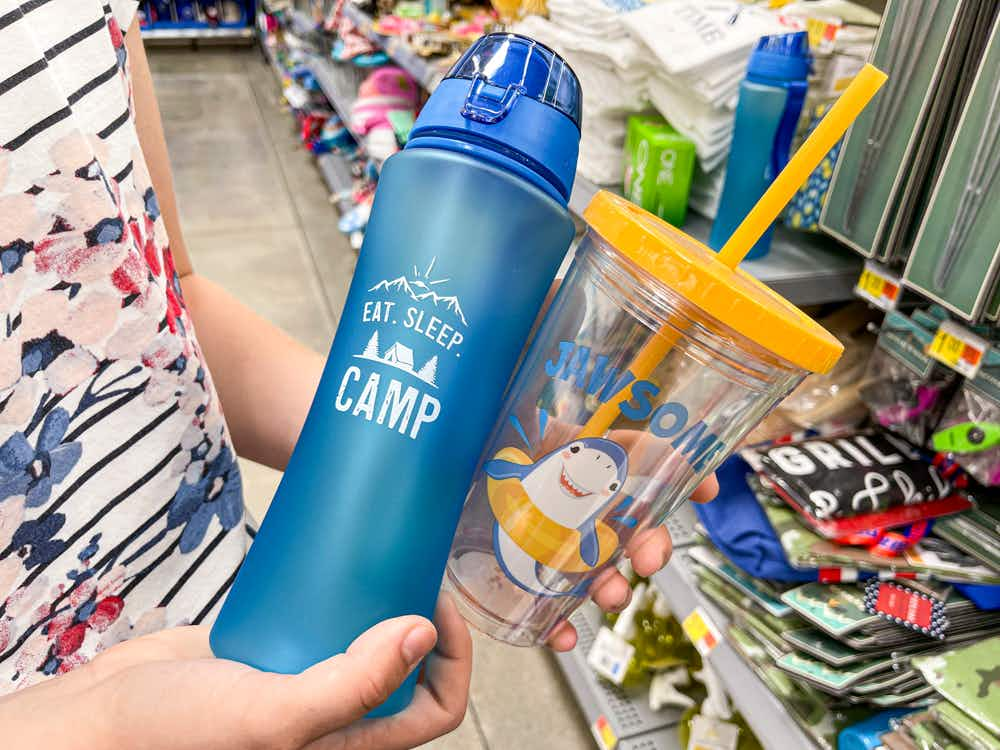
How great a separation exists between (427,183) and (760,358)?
228 millimetres

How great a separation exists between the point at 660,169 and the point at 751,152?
0.16 m

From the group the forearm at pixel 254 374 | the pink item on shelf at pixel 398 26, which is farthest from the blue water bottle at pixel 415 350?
the pink item on shelf at pixel 398 26

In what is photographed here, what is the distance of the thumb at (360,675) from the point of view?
0.37 m

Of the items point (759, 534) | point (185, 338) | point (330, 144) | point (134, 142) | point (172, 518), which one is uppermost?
point (134, 142)

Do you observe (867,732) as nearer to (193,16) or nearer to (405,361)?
(405,361)

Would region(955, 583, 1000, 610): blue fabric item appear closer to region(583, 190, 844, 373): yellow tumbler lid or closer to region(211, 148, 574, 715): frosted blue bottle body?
region(583, 190, 844, 373): yellow tumbler lid

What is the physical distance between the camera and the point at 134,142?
0.51m

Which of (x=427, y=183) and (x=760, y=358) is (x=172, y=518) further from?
(x=760, y=358)

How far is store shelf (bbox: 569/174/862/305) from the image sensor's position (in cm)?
100

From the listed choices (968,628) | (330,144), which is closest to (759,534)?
(968,628)

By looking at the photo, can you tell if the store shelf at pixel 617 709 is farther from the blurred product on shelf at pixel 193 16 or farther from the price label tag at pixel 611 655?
the blurred product on shelf at pixel 193 16

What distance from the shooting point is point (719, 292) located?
0.42 meters

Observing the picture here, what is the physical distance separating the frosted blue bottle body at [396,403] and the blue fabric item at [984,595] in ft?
2.38

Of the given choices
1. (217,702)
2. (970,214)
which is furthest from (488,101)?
(970,214)
